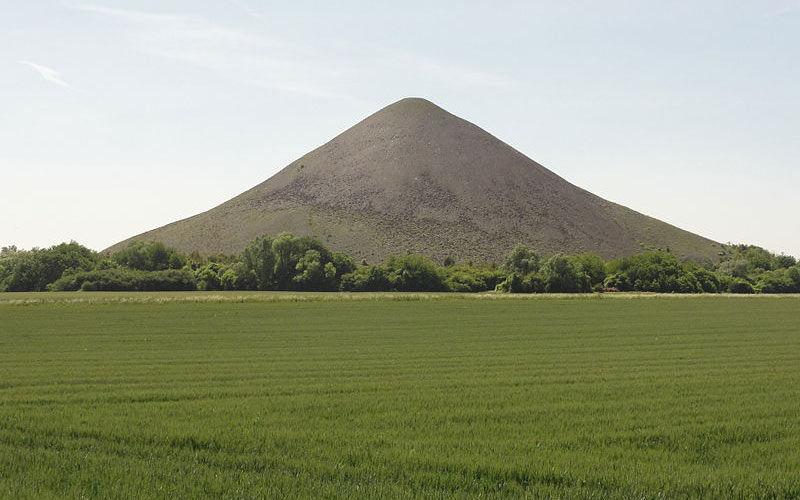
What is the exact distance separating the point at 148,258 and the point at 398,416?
110 m

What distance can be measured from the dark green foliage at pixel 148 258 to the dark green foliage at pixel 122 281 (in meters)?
11.7

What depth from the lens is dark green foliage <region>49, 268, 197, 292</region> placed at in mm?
100500

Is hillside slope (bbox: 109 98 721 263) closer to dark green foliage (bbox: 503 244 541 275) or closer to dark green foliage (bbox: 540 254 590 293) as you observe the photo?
dark green foliage (bbox: 503 244 541 275)

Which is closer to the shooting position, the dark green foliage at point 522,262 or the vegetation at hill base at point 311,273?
the vegetation at hill base at point 311,273

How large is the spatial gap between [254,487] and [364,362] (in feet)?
51.8

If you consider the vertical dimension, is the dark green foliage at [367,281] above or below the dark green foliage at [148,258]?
below

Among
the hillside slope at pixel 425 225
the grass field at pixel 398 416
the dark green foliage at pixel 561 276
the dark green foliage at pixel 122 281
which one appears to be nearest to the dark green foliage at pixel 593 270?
the dark green foliage at pixel 561 276

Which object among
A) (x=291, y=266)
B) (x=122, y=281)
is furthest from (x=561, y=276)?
(x=122, y=281)

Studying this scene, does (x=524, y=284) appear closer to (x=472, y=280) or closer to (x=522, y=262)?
(x=472, y=280)

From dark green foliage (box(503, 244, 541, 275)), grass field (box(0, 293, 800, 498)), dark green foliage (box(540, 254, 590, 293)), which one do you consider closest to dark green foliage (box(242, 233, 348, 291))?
dark green foliage (box(503, 244, 541, 275))

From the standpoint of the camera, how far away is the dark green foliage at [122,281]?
100 metres

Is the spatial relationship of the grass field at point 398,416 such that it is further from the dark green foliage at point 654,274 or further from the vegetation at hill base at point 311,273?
the dark green foliage at point 654,274

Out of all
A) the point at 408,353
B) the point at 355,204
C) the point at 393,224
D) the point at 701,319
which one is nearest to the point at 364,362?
the point at 408,353

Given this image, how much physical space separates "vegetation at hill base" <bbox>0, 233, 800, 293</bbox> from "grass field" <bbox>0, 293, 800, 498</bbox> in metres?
69.9
